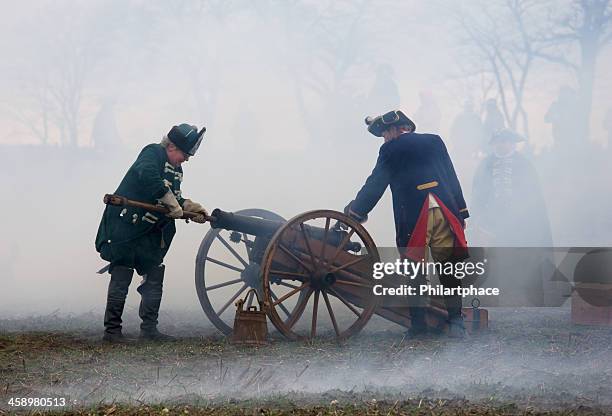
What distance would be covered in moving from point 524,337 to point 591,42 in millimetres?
5766

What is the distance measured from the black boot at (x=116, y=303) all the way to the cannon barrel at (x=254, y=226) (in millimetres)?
732

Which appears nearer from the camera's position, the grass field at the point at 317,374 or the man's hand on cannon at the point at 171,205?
the grass field at the point at 317,374

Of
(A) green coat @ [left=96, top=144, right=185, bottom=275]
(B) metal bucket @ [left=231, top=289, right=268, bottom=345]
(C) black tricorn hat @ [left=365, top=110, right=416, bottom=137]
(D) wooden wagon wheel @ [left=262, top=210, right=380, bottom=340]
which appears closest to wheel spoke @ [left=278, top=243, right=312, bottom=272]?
(D) wooden wagon wheel @ [left=262, top=210, right=380, bottom=340]

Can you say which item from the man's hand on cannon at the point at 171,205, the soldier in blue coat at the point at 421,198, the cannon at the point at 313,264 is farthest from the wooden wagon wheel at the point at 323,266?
the man's hand on cannon at the point at 171,205

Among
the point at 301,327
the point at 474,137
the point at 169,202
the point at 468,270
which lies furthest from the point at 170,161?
the point at 474,137

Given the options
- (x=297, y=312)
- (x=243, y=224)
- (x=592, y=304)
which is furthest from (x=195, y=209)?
(x=592, y=304)

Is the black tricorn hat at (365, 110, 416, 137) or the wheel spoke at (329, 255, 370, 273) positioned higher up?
the black tricorn hat at (365, 110, 416, 137)

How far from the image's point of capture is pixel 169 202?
18.6 ft

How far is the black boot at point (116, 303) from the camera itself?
18.9 feet

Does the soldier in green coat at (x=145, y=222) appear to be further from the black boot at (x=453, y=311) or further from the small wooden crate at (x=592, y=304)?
the small wooden crate at (x=592, y=304)

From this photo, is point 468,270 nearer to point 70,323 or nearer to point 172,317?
point 172,317

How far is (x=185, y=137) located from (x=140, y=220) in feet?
2.21

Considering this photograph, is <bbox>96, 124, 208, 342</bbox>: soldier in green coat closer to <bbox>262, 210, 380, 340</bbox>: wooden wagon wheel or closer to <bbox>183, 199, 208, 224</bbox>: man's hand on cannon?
<bbox>183, 199, 208, 224</bbox>: man's hand on cannon

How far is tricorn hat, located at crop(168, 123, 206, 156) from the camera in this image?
5.92 meters
